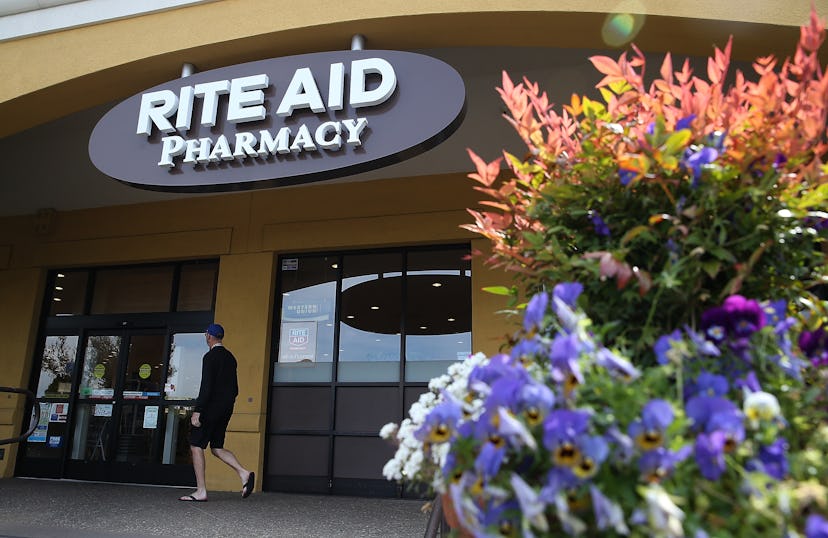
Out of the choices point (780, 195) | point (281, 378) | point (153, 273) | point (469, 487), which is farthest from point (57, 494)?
point (780, 195)

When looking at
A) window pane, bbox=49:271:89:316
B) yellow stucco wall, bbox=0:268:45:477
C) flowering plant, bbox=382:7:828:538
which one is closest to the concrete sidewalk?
yellow stucco wall, bbox=0:268:45:477

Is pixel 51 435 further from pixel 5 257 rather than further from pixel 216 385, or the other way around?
pixel 216 385

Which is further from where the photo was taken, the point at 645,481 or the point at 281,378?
the point at 281,378

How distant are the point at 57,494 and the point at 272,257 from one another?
3354 mm

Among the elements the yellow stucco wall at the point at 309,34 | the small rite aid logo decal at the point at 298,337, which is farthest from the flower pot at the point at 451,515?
the small rite aid logo decal at the point at 298,337

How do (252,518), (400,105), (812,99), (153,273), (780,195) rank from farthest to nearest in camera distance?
(153,273), (252,518), (400,105), (780,195), (812,99)

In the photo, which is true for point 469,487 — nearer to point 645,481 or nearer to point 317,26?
point 645,481

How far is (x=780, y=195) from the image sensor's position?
4.72 feet

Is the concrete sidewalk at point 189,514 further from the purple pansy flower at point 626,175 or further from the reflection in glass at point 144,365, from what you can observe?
the purple pansy flower at point 626,175

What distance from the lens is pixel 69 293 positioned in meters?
8.28

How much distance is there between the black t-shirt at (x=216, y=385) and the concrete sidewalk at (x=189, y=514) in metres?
0.84

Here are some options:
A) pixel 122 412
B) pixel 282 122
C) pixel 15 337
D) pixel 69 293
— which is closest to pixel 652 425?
pixel 282 122

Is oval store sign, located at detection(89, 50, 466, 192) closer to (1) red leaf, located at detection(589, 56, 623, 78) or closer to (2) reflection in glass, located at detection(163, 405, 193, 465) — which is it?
(1) red leaf, located at detection(589, 56, 623, 78)

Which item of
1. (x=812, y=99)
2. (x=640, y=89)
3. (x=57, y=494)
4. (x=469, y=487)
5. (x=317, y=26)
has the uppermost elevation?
(x=317, y=26)
